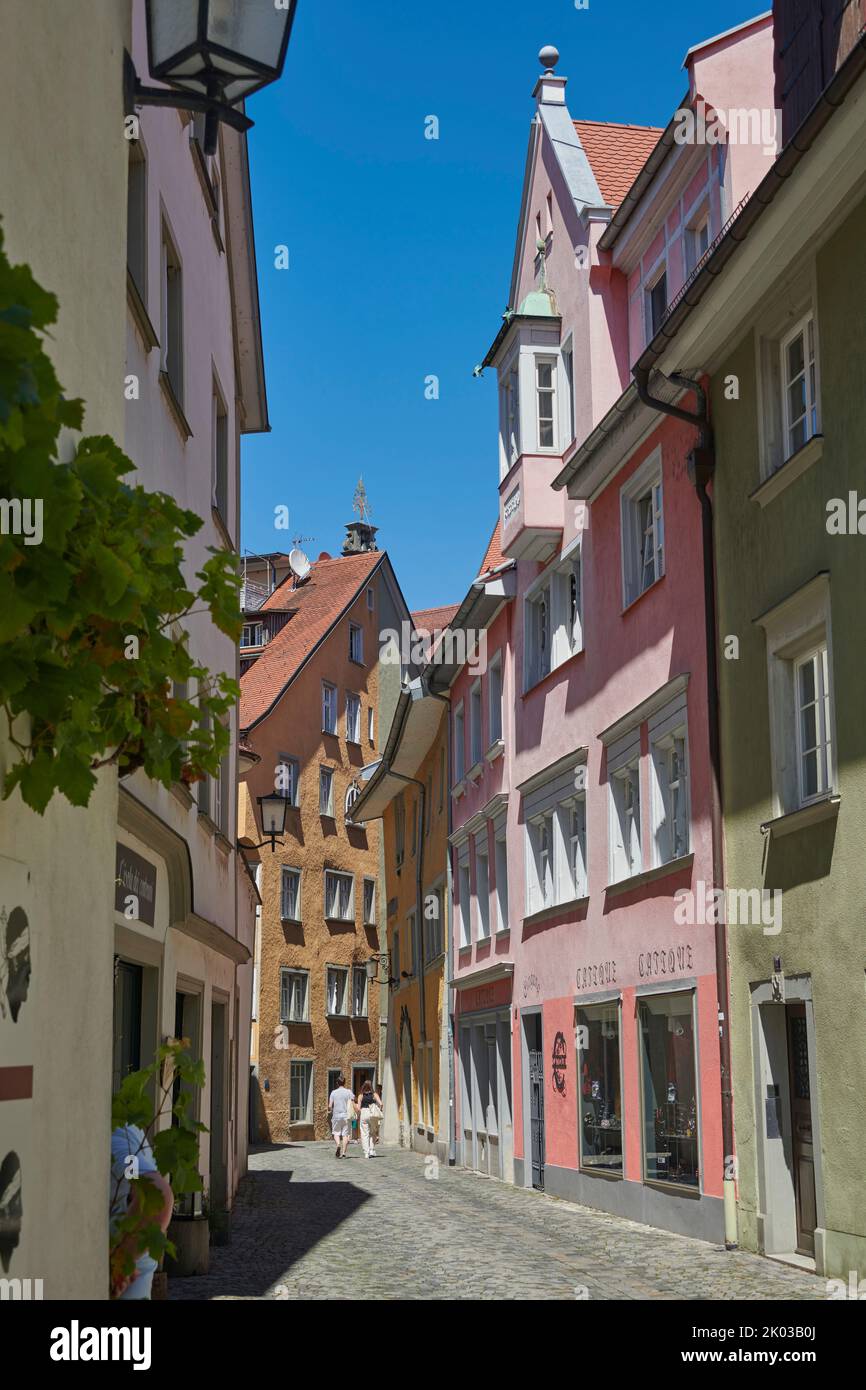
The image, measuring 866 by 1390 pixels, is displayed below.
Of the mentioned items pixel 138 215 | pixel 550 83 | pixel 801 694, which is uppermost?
pixel 550 83

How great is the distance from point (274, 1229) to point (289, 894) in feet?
90.1

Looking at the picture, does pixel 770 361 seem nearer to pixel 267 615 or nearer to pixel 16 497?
pixel 16 497

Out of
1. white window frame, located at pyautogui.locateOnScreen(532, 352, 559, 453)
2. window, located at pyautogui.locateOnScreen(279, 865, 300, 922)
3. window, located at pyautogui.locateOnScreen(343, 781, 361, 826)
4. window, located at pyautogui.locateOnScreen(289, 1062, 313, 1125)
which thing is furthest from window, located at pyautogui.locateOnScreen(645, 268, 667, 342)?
window, located at pyautogui.locateOnScreen(343, 781, 361, 826)

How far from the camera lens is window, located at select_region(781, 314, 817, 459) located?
1402cm

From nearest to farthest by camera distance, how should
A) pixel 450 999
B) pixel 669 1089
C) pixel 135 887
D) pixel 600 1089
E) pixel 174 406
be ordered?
pixel 135 887 → pixel 174 406 → pixel 669 1089 → pixel 600 1089 → pixel 450 999

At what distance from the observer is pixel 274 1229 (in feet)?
56.4

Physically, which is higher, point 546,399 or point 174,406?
point 546,399

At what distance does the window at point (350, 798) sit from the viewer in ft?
159

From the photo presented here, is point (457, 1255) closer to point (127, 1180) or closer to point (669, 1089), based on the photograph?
point (669, 1089)

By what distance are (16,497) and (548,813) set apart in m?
21.6

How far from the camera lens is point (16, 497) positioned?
3109 mm

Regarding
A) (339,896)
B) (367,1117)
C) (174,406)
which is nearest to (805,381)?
(174,406)

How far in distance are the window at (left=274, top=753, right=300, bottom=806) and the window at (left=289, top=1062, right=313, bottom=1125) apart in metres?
7.17

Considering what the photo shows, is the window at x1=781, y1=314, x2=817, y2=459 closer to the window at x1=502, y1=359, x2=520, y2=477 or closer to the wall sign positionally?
the wall sign
